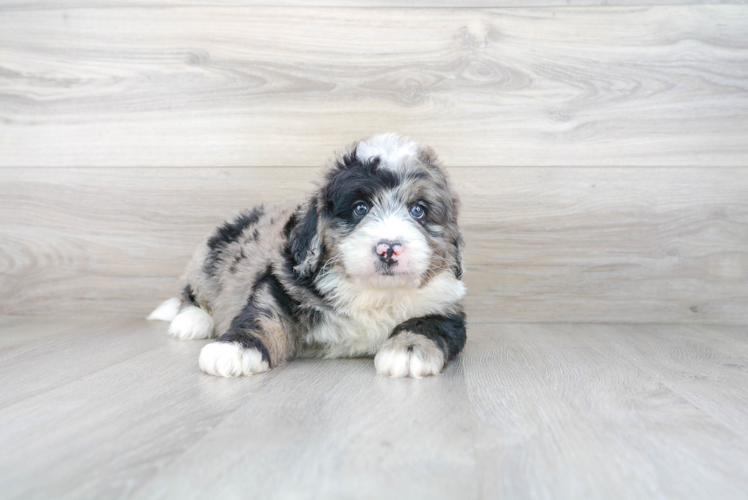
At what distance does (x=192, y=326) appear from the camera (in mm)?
3021

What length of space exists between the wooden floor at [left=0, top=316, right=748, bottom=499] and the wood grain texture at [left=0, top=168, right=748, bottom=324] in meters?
0.97

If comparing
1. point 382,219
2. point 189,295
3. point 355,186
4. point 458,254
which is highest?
point 355,186

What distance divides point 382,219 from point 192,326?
1270 millimetres

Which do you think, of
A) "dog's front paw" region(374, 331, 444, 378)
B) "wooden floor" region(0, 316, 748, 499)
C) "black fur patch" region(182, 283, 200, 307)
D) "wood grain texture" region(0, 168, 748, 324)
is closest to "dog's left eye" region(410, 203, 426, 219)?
"dog's front paw" region(374, 331, 444, 378)

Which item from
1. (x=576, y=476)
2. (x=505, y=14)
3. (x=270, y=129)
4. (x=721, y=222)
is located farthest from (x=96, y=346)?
(x=721, y=222)

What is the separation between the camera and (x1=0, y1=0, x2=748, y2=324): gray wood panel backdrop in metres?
3.49

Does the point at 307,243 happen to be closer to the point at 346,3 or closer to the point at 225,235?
the point at 225,235

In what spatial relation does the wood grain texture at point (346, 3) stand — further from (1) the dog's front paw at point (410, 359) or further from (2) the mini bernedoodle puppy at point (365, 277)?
(1) the dog's front paw at point (410, 359)

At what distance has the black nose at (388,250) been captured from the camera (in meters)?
2.15

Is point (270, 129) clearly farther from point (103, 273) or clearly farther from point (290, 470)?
point (290, 470)

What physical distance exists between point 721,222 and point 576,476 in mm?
2779

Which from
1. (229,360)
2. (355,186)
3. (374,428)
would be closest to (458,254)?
(355,186)

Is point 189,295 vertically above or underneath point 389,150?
underneath

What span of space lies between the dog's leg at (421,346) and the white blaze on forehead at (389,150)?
2.03ft
